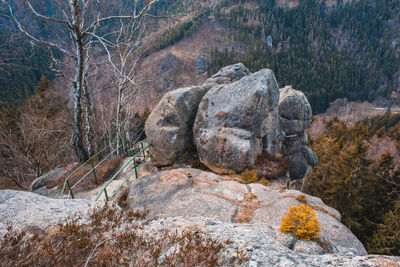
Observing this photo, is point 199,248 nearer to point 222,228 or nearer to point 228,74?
point 222,228

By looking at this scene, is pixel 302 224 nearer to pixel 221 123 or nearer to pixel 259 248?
pixel 259 248

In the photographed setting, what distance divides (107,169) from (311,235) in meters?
10.2

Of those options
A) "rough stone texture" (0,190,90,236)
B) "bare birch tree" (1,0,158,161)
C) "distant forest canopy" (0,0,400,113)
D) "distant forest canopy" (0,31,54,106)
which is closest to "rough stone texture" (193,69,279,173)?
"bare birch tree" (1,0,158,161)

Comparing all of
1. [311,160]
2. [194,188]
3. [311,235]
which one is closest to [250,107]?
[194,188]

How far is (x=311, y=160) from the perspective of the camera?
16797mm

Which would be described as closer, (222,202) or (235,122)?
(222,202)

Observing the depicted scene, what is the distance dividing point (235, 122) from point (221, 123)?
653 millimetres

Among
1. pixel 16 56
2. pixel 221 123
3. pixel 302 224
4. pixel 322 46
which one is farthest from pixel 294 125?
pixel 322 46

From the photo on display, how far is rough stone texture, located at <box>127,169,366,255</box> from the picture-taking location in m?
4.98

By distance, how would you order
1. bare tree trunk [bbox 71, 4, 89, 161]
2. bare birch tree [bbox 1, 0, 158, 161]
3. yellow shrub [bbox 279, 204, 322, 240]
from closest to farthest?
1. yellow shrub [bbox 279, 204, 322, 240]
2. bare birch tree [bbox 1, 0, 158, 161]
3. bare tree trunk [bbox 71, 4, 89, 161]

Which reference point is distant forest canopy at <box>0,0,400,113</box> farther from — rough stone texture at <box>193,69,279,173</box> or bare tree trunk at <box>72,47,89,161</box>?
bare tree trunk at <box>72,47,89,161</box>

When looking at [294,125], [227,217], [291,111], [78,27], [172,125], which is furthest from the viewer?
[294,125]

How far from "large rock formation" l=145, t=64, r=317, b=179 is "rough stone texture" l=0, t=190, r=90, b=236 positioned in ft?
18.9

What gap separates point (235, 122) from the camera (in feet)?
29.6
